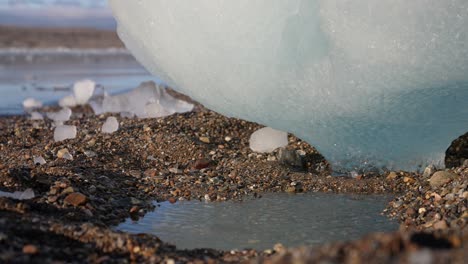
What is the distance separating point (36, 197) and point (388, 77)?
2.24 meters

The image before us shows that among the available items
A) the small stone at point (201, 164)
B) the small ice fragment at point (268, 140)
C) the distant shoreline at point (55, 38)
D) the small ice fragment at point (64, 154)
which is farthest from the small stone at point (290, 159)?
the distant shoreline at point (55, 38)

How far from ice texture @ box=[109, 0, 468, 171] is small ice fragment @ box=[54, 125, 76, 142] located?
1.33 meters

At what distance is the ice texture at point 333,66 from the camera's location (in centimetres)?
427

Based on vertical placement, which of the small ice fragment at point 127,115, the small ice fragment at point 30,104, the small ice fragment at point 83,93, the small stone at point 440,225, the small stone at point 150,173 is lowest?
the small stone at point 440,225

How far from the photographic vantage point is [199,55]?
4863mm

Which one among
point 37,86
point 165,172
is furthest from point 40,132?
point 37,86

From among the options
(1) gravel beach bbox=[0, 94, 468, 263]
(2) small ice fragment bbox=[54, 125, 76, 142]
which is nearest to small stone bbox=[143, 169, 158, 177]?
(1) gravel beach bbox=[0, 94, 468, 263]

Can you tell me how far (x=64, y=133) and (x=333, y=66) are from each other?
2.72m

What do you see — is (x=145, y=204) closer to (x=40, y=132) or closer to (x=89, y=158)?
(x=89, y=158)

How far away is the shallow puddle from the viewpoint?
369 centimetres

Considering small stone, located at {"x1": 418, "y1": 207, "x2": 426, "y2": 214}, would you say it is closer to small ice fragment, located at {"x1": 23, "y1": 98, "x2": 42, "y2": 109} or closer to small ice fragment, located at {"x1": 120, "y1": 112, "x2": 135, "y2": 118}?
small ice fragment, located at {"x1": 120, "y1": 112, "x2": 135, "y2": 118}

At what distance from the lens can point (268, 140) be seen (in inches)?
216

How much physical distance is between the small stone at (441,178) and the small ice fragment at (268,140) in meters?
1.32

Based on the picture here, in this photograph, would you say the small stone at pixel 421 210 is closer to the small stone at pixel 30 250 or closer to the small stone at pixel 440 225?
the small stone at pixel 440 225
